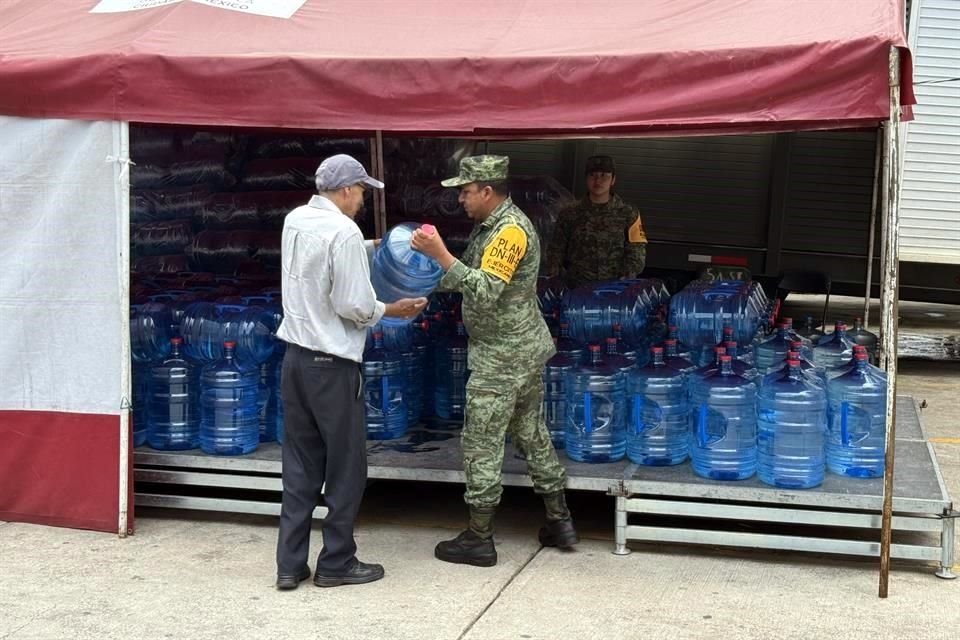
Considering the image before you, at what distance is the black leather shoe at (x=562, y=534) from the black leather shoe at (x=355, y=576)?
99cm

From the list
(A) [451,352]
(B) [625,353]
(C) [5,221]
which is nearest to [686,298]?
(B) [625,353]

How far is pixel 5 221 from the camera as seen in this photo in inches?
255

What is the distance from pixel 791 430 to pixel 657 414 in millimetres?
749

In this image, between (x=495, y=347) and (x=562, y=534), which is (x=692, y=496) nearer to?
(x=562, y=534)

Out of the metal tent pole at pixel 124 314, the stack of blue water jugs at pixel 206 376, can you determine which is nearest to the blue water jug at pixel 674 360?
the stack of blue water jugs at pixel 206 376

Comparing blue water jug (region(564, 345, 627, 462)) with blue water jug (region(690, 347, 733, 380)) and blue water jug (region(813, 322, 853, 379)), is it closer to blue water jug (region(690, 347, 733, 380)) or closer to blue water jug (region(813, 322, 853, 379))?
blue water jug (region(690, 347, 733, 380))

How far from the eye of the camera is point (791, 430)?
620cm

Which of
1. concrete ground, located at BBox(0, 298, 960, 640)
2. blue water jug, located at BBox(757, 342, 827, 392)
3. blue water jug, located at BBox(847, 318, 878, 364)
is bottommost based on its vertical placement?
concrete ground, located at BBox(0, 298, 960, 640)

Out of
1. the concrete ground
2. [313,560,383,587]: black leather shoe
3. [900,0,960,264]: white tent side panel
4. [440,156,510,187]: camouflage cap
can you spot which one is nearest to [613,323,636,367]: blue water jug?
the concrete ground

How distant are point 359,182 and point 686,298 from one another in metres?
2.79

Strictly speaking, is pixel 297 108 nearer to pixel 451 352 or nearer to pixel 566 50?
pixel 566 50

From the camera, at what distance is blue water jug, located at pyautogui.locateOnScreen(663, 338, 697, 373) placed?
22.1ft

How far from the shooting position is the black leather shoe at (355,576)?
5684mm

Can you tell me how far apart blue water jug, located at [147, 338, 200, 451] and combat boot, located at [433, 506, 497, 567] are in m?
1.94
